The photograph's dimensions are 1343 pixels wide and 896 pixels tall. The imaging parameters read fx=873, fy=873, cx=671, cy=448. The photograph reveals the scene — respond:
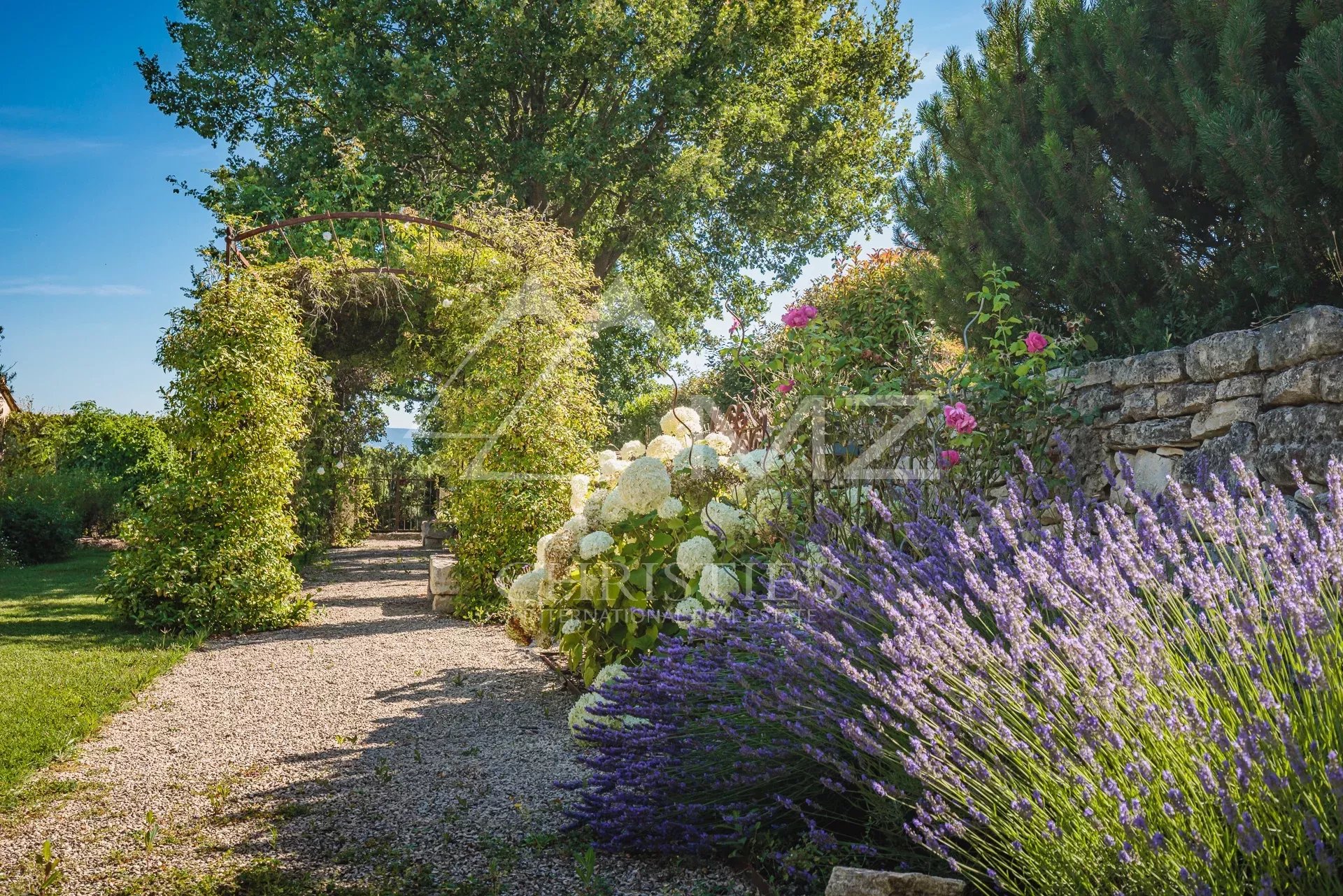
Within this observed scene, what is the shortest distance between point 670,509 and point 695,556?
1.75ft

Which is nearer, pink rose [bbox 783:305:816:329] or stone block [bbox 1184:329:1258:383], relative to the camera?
stone block [bbox 1184:329:1258:383]

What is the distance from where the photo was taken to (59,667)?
5559 millimetres

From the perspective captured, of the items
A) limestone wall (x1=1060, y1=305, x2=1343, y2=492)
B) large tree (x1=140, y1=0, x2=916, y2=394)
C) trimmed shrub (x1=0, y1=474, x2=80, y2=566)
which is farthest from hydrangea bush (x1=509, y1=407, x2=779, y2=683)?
trimmed shrub (x1=0, y1=474, x2=80, y2=566)

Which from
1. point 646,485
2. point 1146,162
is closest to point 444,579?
point 646,485

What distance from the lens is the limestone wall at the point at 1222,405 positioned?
3.01 meters

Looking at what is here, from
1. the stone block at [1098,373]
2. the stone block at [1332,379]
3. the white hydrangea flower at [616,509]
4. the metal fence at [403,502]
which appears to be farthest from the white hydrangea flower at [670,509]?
the metal fence at [403,502]

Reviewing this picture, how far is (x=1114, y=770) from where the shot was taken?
158 cm

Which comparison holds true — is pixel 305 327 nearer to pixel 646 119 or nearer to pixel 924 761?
pixel 646 119

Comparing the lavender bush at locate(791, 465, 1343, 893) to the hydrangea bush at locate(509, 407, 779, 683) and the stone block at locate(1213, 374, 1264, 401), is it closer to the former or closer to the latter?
the stone block at locate(1213, 374, 1264, 401)

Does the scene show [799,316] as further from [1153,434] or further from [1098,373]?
[1153,434]

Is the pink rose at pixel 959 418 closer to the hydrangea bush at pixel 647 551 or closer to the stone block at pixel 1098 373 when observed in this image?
the stone block at pixel 1098 373

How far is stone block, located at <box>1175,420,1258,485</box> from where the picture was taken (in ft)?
10.5

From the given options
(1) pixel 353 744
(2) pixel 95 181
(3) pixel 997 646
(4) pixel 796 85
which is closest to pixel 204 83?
(2) pixel 95 181

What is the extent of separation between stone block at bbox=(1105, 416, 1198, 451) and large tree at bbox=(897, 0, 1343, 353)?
56 cm
